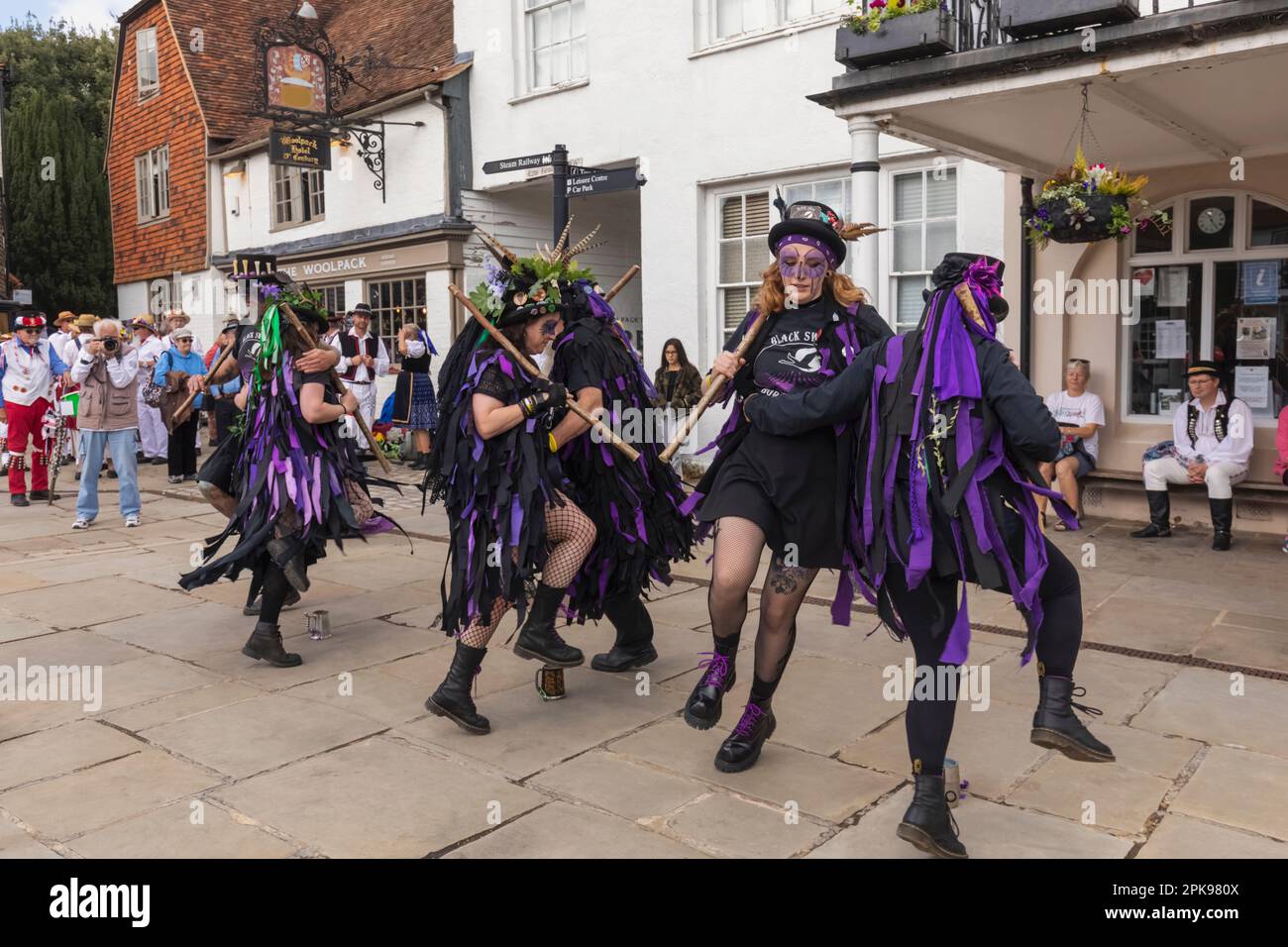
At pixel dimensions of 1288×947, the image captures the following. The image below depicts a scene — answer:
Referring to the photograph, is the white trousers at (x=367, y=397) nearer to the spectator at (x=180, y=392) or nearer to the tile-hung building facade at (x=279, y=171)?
the tile-hung building facade at (x=279, y=171)

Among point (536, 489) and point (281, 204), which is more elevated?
point (281, 204)

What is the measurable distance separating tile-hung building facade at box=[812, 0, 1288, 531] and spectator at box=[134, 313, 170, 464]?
917 cm

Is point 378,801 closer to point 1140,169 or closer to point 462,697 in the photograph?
point 462,697

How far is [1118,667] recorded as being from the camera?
17.2 feet

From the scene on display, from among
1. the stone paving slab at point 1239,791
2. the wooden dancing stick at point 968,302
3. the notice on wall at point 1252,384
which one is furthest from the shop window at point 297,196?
the stone paving slab at point 1239,791

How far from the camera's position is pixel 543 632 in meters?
4.58

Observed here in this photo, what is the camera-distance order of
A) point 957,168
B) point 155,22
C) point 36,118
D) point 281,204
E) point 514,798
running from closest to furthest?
point 514,798
point 957,168
point 281,204
point 155,22
point 36,118

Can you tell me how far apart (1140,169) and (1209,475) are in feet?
8.49

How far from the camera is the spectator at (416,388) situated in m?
14.0

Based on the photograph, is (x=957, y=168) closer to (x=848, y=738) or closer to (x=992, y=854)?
(x=848, y=738)

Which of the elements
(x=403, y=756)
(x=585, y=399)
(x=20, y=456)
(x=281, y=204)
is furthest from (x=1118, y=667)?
(x=281, y=204)

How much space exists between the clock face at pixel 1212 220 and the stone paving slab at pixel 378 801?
7.49 meters

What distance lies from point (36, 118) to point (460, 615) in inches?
1206

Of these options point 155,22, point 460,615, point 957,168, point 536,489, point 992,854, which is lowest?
point 992,854
